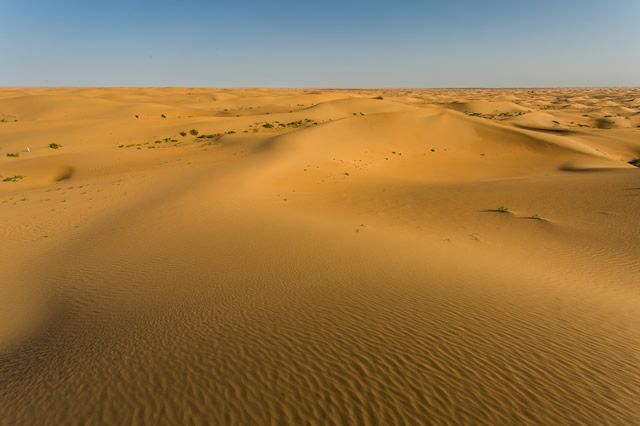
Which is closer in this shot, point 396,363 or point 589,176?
point 396,363

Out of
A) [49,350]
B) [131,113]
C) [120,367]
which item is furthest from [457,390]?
[131,113]

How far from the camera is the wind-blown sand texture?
3.99 m

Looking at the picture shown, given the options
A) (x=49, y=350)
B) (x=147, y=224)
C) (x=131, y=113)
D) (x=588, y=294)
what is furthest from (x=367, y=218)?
(x=131, y=113)

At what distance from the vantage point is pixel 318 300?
257 inches

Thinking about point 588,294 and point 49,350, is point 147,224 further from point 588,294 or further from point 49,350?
point 588,294

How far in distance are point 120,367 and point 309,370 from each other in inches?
105

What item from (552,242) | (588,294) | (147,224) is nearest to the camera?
(588,294)

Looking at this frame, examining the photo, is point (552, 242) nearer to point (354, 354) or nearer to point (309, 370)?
point (354, 354)

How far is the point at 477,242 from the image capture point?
10.5m

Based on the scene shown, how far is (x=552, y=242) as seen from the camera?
34.0 feet

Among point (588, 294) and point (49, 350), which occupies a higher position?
point (49, 350)

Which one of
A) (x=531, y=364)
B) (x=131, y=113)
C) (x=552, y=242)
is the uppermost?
(x=131, y=113)

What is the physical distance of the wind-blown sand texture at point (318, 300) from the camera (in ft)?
13.1

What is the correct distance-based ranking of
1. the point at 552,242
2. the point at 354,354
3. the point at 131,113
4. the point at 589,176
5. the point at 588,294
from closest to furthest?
the point at 354,354 < the point at 588,294 < the point at 552,242 < the point at 589,176 < the point at 131,113
